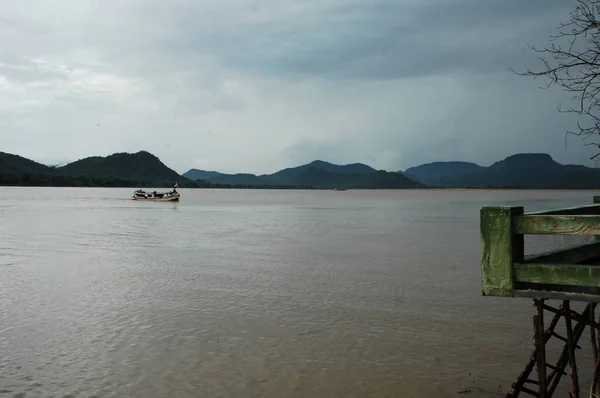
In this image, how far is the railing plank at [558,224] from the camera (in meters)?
4.66

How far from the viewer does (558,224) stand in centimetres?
480

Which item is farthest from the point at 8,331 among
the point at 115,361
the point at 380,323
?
the point at 380,323

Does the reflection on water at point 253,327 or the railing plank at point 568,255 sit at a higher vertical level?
the railing plank at point 568,255

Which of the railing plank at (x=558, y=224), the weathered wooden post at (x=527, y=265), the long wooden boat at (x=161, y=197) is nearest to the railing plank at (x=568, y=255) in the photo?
the weathered wooden post at (x=527, y=265)

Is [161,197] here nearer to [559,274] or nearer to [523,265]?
[523,265]

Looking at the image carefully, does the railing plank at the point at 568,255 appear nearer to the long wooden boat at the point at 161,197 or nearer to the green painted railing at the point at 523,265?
the green painted railing at the point at 523,265

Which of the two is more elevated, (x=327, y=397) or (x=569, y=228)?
(x=569, y=228)

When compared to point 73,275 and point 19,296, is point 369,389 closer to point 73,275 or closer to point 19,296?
point 19,296

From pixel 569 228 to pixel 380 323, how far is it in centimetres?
762

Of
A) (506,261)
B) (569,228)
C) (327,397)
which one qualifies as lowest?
(327,397)

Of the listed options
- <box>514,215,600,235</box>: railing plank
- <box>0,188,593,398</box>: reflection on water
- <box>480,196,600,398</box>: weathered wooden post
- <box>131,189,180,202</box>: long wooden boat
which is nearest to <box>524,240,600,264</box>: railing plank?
<box>480,196,600,398</box>: weathered wooden post

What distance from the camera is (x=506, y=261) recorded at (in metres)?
5.03

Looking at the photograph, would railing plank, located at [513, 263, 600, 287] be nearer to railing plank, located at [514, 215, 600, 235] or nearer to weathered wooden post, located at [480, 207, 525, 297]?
weathered wooden post, located at [480, 207, 525, 297]

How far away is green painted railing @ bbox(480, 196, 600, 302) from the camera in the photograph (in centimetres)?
480
